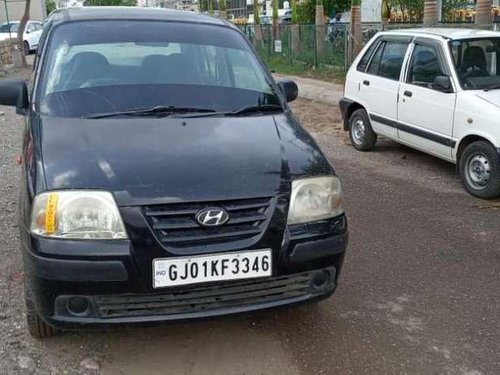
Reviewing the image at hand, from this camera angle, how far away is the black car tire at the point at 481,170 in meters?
5.91

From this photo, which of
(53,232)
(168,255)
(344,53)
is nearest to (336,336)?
(168,255)

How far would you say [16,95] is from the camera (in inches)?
161

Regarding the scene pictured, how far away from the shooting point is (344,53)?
16922mm

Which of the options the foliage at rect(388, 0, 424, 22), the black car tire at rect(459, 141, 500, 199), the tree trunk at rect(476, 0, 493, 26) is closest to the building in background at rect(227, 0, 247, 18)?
the foliage at rect(388, 0, 424, 22)

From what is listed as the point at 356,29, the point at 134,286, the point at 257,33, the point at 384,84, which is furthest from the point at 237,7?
the point at 134,286

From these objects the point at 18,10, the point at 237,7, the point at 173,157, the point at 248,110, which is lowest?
the point at 173,157

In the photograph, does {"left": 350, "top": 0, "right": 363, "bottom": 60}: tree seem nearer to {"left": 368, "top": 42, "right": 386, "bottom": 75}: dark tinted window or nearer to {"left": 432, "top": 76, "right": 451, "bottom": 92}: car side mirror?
{"left": 368, "top": 42, "right": 386, "bottom": 75}: dark tinted window

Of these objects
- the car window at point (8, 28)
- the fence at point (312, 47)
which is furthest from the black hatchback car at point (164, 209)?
the car window at point (8, 28)

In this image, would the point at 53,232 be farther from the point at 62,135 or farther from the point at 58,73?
the point at 58,73

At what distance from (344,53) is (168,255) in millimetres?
15014

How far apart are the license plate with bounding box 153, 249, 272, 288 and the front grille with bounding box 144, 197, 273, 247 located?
0.26ft

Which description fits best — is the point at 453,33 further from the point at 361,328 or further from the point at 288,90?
the point at 361,328

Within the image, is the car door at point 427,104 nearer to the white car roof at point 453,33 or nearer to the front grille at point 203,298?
the white car roof at point 453,33

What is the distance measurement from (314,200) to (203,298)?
2.50ft
